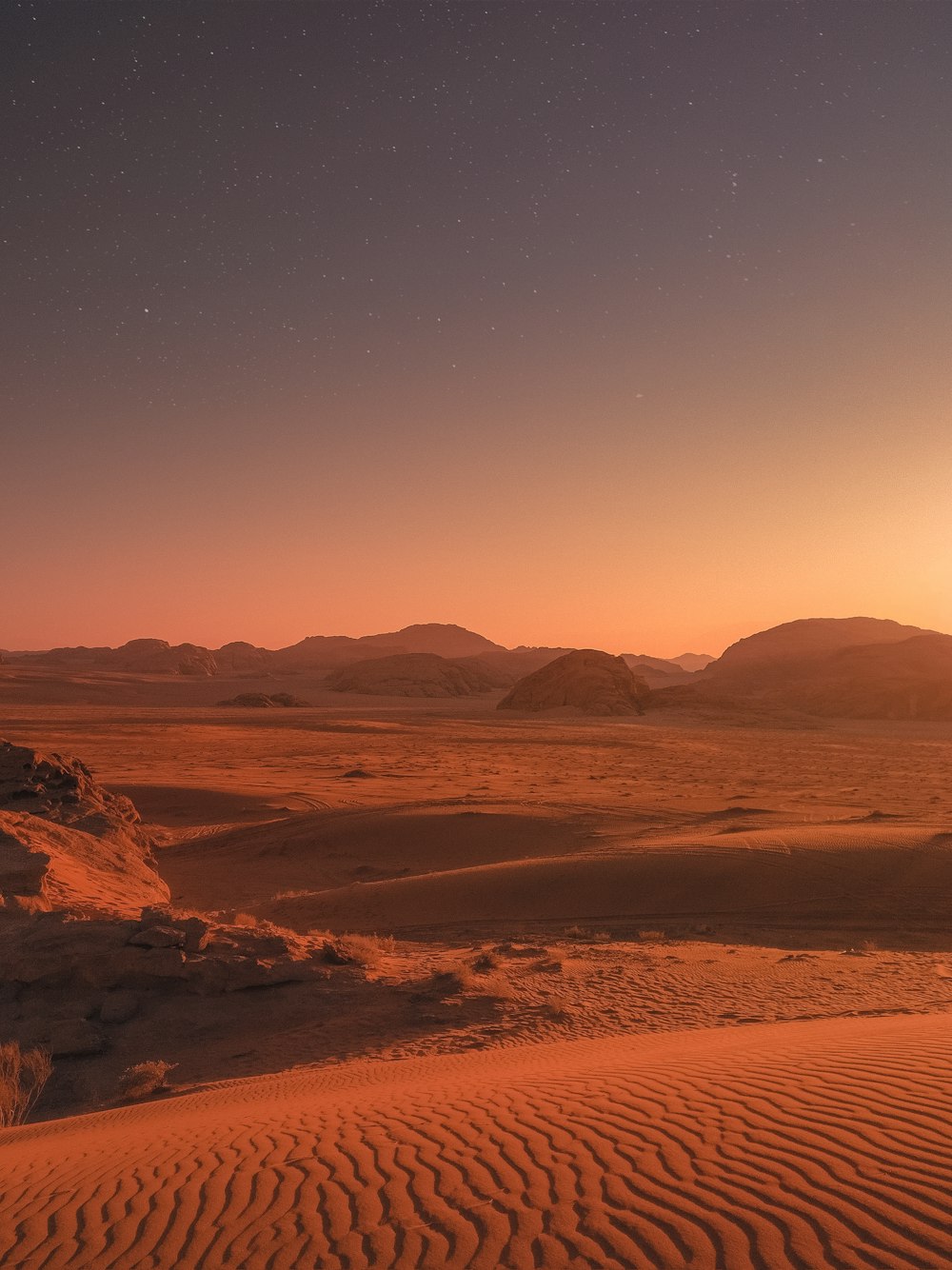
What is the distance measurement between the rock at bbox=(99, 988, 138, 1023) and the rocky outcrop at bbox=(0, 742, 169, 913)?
6.75ft

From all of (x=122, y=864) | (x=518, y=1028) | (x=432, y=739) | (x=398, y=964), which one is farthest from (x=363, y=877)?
(x=432, y=739)

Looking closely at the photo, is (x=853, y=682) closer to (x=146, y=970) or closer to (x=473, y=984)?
(x=473, y=984)

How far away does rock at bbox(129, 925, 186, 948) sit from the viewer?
940 cm

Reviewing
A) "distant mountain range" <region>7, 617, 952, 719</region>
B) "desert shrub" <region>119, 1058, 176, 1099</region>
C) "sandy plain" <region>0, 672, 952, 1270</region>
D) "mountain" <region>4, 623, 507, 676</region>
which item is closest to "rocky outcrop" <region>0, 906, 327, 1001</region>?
"sandy plain" <region>0, 672, 952, 1270</region>

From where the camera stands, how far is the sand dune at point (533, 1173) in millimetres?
3545

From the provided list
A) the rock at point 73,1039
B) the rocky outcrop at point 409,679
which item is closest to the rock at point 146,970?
the rock at point 73,1039

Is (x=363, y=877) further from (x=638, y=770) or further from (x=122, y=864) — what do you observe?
(x=638, y=770)

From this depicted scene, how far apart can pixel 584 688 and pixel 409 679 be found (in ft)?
108

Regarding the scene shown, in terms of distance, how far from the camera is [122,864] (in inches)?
592

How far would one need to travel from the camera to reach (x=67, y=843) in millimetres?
14680

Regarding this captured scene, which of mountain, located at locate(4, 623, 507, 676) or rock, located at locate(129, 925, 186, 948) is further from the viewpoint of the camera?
mountain, located at locate(4, 623, 507, 676)

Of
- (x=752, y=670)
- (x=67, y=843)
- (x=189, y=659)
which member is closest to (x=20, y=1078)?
(x=67, y=843)

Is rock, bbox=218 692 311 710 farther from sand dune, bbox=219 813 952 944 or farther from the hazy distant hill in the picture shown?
sand dune, bbox=219 813 952 944

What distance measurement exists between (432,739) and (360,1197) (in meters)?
44.2
